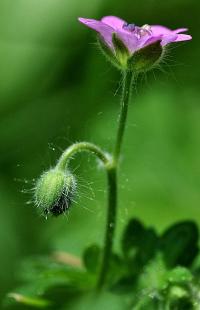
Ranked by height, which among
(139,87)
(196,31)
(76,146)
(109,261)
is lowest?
(109,261)

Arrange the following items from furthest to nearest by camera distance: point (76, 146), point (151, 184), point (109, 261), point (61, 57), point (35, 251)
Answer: point (61, 57), point (151, 184), point (35, 251), point (109, 261), point (76, 146)

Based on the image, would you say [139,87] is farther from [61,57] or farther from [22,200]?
[22,200]

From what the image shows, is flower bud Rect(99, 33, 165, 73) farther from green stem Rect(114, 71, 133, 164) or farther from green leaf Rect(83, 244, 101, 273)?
green leaf Rect(83, 244, 101, 273)

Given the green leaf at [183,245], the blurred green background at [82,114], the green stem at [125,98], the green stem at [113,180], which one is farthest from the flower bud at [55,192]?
the blurred green background at [82,114]

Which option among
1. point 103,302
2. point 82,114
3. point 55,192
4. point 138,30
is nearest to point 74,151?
point 55,192

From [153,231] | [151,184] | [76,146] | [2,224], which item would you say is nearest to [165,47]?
[76,146]
